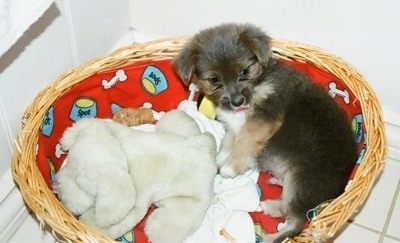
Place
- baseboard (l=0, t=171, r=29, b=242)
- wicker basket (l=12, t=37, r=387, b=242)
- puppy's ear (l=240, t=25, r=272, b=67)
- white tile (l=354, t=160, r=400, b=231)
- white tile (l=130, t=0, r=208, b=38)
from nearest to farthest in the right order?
wicker basket (l=12, t=37, r=387, b=242) < puppy's ear (l=240, t=25, r=272, b=67) < baseboard (l=0, t=171, r=29, b=242) < white tile (l=354, t=160, r=400, b=231) < white tile (l=130, t=0, r=208, b=38)

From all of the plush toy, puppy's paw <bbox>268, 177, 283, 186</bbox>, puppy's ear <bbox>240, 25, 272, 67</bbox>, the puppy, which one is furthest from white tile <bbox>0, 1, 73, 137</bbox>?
puppy's paw <bbox>268, 177, 283, 186</bbox>

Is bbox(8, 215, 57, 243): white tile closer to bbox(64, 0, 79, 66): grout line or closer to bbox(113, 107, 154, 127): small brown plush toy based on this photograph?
bbox(113, 107, 154, 127): small brown plush toy

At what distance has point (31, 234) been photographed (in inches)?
82.3

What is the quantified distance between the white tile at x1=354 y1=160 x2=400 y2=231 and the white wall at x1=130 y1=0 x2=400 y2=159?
10 centimetres

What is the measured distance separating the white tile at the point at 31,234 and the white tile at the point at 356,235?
111 cm

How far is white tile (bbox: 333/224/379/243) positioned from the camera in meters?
2.05

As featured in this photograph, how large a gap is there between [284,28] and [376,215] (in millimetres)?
870

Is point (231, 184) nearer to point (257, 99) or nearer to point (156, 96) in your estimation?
point (257, 99)

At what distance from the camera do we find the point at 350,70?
82.0 inches

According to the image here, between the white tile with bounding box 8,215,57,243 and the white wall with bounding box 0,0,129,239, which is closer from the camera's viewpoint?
the white wall with bounding box 0,0,129,239

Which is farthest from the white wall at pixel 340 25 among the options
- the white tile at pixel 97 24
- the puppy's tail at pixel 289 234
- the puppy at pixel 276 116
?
the puppy's tail at pixel 289 234

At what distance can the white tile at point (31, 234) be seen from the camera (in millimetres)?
2061

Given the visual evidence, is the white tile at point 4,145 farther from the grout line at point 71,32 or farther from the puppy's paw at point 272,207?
the puppy's paw at point 272,207

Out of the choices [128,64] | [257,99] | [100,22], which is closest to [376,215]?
[257,99]
